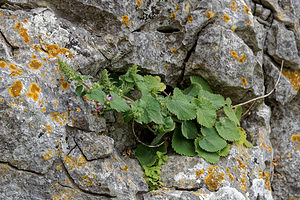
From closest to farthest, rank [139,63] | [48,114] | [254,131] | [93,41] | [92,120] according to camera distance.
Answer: [48,114], [92,120], [93,41], [139,63], [254,131]

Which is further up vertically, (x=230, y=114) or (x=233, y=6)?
(x=233, y=6)

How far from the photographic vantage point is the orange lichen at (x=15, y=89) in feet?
7.09

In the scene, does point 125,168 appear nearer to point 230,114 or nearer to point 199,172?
point 199,172

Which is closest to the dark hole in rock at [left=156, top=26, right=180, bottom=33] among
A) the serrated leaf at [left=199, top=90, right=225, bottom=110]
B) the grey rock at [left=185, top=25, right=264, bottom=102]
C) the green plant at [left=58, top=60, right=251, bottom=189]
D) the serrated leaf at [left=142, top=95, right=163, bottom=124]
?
the grey rock at [left=185, top=25, right=264, bottom=102]

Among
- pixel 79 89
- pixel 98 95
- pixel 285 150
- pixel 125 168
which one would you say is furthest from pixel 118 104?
pixel 285 150

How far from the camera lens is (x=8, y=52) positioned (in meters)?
2.37

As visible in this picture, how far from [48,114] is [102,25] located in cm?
107

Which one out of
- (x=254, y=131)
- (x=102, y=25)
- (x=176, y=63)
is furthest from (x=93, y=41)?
(x=254, y=131)

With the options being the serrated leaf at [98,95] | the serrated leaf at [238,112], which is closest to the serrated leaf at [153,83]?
the serrated leaf at [98,95]

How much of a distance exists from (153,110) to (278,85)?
6.60ft

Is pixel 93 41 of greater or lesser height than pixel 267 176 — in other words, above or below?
above

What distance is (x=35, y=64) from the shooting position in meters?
2.41

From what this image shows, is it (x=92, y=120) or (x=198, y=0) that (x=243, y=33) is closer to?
(x=198, y=0)

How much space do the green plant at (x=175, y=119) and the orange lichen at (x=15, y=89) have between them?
449 millimetres
